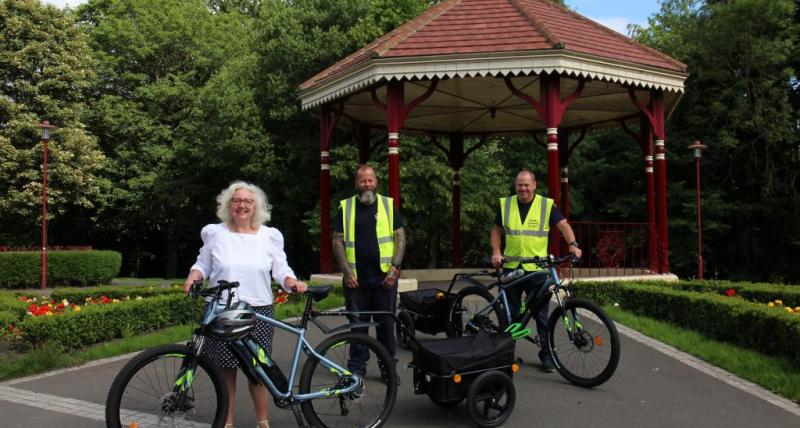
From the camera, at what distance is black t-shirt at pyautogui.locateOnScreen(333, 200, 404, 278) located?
541 centimetres

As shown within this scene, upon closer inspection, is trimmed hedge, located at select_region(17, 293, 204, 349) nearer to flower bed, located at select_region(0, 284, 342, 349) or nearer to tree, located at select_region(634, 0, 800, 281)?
flower bed, located at select_region(0, 284, 342, 349)

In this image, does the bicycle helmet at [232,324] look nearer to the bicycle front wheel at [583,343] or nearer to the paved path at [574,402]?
the paved path at [574,402]

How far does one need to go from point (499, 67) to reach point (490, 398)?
22.7ft

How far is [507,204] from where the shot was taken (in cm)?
616

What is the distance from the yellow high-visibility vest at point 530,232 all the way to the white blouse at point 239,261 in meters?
2.66

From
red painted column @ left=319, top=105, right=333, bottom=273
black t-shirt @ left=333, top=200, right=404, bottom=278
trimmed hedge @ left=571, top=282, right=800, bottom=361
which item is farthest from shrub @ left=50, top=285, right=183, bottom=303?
trimmed hedge @ left=571, top=282, right=800, bottom=361

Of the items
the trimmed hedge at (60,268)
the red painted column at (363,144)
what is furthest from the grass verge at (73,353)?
the trimmed hedge at (60,268)

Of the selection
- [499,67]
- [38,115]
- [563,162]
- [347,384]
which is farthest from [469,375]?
[38,115]

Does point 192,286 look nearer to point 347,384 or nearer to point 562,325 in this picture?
point 347,384

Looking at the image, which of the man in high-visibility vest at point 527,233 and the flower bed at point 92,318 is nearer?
the man in high-visibility vest at point 527,233

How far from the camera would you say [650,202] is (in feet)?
43.1

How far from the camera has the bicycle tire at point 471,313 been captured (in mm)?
5965

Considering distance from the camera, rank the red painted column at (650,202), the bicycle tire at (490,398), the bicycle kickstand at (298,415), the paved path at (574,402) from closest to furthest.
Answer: the bicycle kickstand at (298,415), the bicycle tire at (490,398), the paved path at (574,402), the red painted column at (650,202)

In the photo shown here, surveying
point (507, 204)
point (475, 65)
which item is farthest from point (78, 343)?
point (475, 65)
